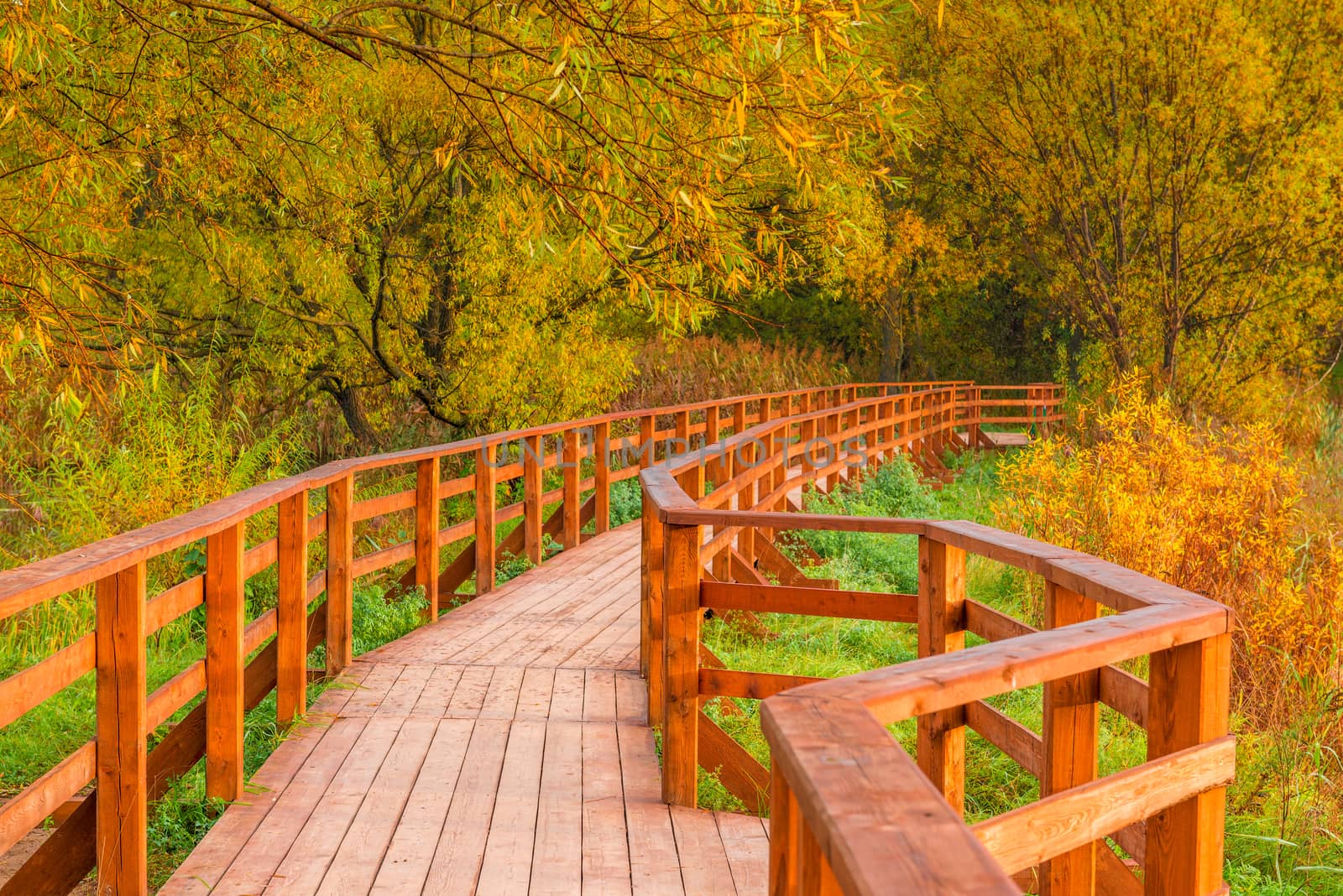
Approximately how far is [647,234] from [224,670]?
6.25m

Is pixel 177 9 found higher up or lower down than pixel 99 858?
higher up

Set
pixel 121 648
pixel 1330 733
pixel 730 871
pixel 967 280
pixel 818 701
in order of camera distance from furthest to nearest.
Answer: pixel 967 280, pixel 1330 733, pixel 730 871, pixel 121 648, pixel 818 701

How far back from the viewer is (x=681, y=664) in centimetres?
447

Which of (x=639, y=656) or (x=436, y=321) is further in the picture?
(x=436, y=321)

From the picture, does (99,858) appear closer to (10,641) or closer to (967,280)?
(10,641)

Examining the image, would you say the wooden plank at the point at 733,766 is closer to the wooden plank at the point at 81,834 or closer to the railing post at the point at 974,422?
the wooden plank at the point at 81,834

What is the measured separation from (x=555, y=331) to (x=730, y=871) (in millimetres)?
10153

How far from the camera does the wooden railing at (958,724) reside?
1320 mm

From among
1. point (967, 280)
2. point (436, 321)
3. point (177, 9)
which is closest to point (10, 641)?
point (177, 9)

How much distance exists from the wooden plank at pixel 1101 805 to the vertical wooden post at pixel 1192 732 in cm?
3

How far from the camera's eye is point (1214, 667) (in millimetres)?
2510

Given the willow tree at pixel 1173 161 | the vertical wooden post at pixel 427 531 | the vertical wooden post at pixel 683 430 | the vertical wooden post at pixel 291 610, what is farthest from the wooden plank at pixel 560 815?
the willow tree at pixel 1173 161

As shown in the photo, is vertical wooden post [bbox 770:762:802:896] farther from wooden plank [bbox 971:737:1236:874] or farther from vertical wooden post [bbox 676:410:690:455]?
vertical wooden post [bbox 676:410:690:455]

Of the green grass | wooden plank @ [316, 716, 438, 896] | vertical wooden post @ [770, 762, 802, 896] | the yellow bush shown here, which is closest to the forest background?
the yellow bush
